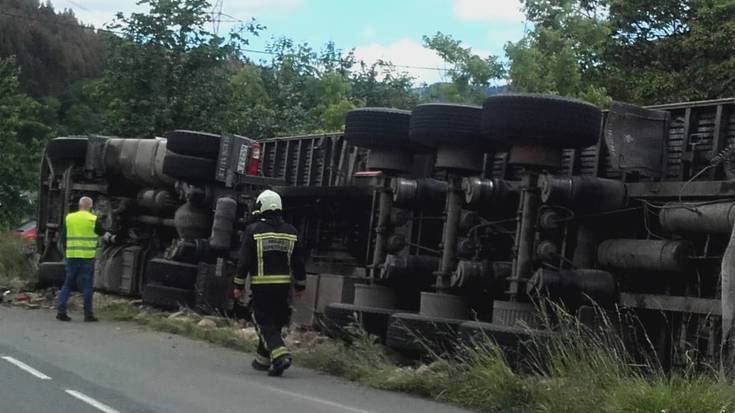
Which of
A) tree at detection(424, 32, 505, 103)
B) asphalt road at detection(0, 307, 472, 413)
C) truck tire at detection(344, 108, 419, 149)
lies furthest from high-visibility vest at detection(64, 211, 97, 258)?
tree at detection(424, 32, 505, 103)

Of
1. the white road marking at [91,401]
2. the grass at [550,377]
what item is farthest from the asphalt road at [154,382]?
the grass at [550,377]

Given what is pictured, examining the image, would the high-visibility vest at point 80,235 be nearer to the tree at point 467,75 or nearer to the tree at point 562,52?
the tree at point 562,52

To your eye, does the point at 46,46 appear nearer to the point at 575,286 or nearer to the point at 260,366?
the point at 260,366

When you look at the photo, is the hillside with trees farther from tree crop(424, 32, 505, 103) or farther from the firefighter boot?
the firefighter boot

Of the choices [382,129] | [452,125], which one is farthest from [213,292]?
[452,125]

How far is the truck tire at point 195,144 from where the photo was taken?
15773mm

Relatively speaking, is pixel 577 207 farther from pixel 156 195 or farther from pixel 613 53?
pixel 613 53

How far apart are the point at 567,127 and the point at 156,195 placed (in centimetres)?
815

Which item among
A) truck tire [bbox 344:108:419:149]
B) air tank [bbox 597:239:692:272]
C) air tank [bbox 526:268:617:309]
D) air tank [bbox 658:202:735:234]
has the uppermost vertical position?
truck tire [bbox 344:108:419:149]

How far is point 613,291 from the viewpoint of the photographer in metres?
10.6

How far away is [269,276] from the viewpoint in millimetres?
10883

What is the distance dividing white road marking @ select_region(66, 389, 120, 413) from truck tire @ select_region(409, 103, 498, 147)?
4.55m

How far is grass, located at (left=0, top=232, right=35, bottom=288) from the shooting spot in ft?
65.0

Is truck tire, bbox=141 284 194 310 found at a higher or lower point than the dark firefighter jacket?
lower
